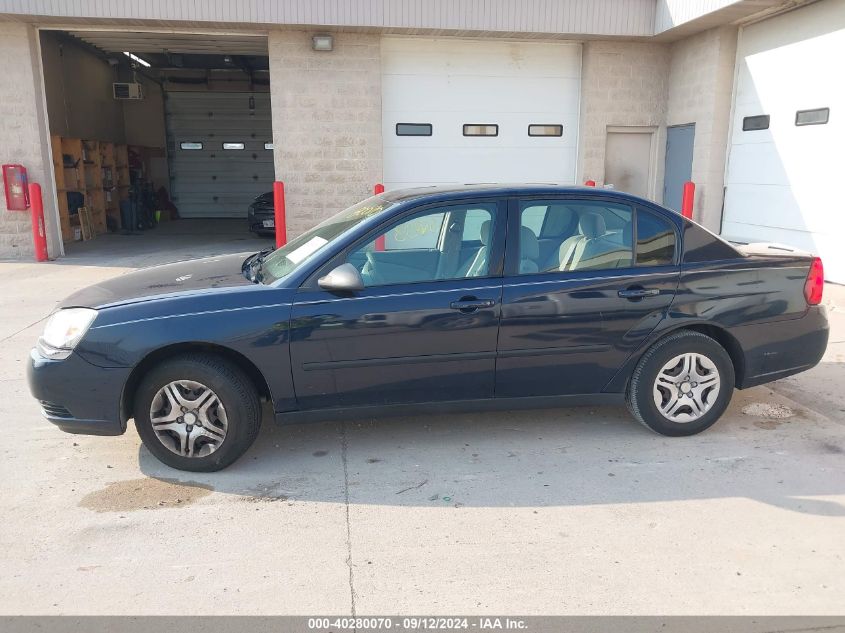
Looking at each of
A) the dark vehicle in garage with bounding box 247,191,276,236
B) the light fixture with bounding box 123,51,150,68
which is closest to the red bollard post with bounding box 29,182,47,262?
the dark vehicle in garage with bounding box 247,191,276,236

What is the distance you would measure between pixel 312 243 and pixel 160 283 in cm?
97

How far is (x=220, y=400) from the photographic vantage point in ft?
12.4

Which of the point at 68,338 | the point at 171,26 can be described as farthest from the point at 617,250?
the point at 171,26

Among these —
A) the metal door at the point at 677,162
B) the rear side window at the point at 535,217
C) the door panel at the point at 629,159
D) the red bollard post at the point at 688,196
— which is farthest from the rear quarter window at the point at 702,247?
the door panel at the point at 629,159

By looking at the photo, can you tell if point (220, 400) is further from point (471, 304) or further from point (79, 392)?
point (471, 304)

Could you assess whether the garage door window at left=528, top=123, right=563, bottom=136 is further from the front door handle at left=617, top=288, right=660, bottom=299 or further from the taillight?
the front door handle at left=617, top=288, right=660, bottom=299

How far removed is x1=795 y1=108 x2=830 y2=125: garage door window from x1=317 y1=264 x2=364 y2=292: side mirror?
8295 millimetres

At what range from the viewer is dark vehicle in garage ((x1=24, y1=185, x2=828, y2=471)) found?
373 centimetres

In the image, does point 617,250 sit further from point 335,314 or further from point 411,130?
point 411,130

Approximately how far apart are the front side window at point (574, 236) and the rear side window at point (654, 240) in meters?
0.07

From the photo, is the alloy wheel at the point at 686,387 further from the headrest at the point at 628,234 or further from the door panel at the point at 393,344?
the door panel at the point at 393,344

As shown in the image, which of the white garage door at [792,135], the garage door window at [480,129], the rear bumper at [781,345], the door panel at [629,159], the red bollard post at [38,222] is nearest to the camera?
the rear bumper at [781,345]

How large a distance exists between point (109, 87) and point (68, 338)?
59.9 feet

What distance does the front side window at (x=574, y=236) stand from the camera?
413 cm
